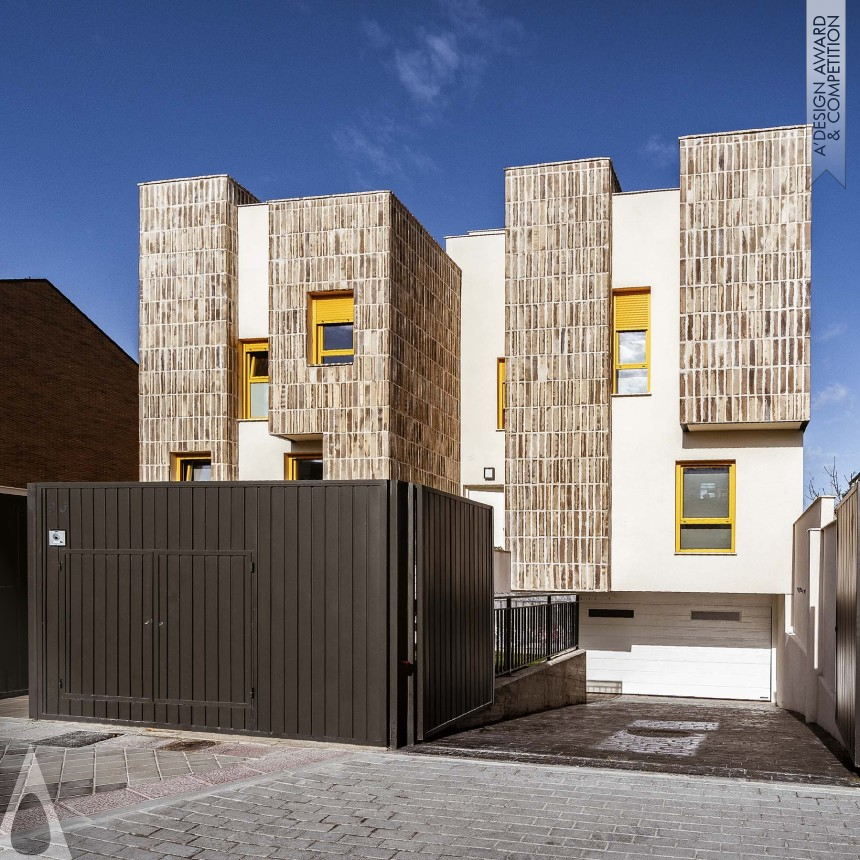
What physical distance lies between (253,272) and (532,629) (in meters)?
8.51

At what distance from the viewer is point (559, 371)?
16953 millimetres

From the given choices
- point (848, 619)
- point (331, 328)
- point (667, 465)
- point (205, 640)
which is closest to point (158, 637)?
point (205, 640)

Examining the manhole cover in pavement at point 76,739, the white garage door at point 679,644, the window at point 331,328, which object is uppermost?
the window at point 331,328

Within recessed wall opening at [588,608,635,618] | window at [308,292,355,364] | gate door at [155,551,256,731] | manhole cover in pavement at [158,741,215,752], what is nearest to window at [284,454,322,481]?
window at [308,292,355,364]

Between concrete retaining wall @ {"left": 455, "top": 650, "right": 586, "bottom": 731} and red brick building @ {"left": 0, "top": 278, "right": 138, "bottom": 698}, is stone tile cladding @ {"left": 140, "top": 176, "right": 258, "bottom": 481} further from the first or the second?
red brick building @ {"left": 0, "top": 278, "right": 138, "bottom": 698}

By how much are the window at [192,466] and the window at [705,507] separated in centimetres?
→ 872

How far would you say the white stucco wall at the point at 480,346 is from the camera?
64.9 ft

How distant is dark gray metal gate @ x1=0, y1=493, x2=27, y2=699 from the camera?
12.4 meters

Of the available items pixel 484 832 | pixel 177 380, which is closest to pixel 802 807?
pixel 484 832

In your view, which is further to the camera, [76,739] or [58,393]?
[58,393]

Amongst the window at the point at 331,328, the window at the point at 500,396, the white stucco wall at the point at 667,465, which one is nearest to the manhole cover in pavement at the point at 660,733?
the white stucco wall at the point at 667,465

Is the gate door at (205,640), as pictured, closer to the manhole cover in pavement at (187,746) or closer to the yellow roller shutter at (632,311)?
the manhole cover in pavement at (187,746)

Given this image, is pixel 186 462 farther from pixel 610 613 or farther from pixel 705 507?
pixel 705 507

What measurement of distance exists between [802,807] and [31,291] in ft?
88.7
